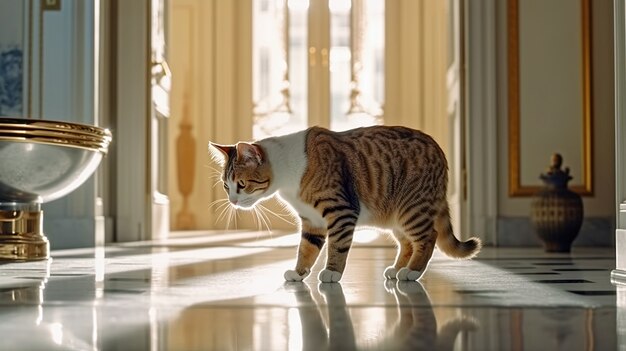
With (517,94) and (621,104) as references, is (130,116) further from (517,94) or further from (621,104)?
(621,104)

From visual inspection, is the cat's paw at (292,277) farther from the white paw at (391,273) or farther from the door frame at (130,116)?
the door frame at (130,116)

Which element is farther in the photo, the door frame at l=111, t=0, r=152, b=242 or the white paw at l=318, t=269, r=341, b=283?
the door frame at l=111, t=0, r=152, b=242

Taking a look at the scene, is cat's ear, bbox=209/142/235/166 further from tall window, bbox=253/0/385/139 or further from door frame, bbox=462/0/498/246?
tall window, bbox=253/0/385/139

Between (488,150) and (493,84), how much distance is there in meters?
0.36

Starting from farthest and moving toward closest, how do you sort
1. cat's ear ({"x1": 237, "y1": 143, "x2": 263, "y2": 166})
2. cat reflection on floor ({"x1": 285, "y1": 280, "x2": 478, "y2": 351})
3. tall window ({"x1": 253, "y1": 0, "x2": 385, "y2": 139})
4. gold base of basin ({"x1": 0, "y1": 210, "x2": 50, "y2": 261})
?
tall window ({"x1": 253, "y1": 0, "x2": 385, "y2": 139}) → gold base of basin ({"x1": 0, "y1": 210, "x2": 50, "y2": 261}) → cat's ear ({"x1": 237, "y1": 143, "x2": 263, "y2": 166}) → cat reflection on floor ({"x1": 285, "y1": 280, "x2": 478, "y2": 351})

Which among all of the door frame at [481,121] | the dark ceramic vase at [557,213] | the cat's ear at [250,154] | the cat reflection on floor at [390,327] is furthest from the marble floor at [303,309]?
the door frame at [481,121]

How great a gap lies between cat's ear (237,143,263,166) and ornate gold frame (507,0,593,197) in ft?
9.36

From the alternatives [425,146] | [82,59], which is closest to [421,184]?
[425,146]

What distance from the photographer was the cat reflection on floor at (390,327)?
121cm

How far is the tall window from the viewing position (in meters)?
8.11

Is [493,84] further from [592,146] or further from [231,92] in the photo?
[231,92]

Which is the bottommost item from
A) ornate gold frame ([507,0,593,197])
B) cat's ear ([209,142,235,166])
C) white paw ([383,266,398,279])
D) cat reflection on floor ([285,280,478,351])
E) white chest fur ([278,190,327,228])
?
white paw ([383,266,398,279])

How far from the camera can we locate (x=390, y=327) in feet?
4.55

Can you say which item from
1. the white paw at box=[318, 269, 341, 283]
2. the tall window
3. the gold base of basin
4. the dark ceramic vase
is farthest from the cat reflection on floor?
the tall window
